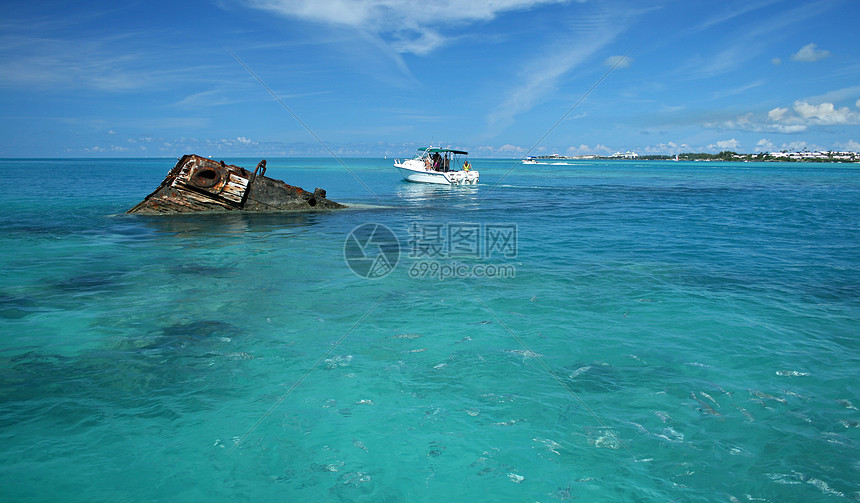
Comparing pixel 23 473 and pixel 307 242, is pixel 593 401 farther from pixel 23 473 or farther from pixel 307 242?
pixel 307 242

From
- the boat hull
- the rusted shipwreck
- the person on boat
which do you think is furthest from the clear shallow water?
the person on boat

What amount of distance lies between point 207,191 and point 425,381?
781 inches

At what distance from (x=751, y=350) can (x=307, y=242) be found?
42.8 ft

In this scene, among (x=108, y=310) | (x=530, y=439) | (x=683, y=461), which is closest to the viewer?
(x=683, y=461)

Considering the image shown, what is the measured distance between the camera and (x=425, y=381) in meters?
6.25

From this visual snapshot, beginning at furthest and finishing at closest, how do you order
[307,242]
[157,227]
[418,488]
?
[157,227] → [307,242] → [418,488]

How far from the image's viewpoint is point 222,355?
22.2 ft

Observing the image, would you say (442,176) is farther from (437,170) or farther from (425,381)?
(425,381)

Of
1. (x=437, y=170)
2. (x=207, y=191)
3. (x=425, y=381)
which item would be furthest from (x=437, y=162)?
(x=425, y=381)

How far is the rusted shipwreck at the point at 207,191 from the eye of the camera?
21906 millimetres

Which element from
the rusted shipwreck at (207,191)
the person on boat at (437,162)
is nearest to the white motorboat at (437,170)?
the person on boat at (437,162)

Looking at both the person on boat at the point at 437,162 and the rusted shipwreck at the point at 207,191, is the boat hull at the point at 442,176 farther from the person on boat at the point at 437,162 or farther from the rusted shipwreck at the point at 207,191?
the rusted shipwreck at the point at 207,191

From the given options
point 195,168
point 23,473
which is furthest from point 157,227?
point 23,473

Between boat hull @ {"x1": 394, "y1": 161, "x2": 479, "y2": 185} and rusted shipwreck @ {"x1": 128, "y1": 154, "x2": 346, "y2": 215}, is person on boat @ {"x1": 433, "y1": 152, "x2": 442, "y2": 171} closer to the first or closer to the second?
boat hull @ {"x1": 394, "y1": 161, "x2": 479, "y2": 185}
